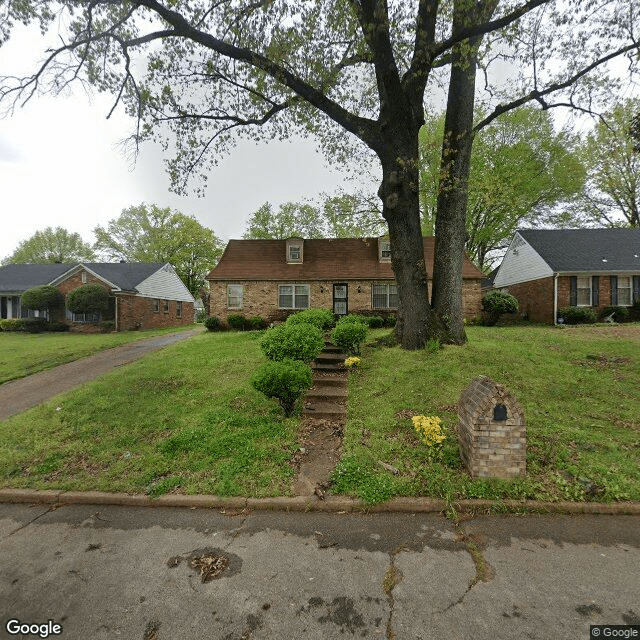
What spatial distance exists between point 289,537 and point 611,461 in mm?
4043

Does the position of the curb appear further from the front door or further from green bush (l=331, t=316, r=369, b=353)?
the front door

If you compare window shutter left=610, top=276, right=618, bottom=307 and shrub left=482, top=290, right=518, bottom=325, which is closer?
shrub left=482, top=290, right=518, bottom=325

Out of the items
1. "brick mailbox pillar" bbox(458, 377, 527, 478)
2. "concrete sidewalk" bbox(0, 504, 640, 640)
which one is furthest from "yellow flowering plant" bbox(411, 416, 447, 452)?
"concrete sidewalk" bbox(0, 504, 640, 640)

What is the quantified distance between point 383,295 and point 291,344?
39.9 ft

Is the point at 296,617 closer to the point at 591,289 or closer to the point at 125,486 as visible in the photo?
the point at 125,486

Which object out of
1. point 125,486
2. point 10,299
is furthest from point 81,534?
point 10,299

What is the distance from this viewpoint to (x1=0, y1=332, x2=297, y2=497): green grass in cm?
395

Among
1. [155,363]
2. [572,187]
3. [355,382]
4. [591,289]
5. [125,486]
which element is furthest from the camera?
[572,187]

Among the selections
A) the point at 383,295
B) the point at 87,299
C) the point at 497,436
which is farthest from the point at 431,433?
the point at 87,299

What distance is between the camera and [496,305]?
54.0 ft

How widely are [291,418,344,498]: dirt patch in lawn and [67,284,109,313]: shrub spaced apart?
68.7 feet

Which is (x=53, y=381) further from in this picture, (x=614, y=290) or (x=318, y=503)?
(x=614, y=290)

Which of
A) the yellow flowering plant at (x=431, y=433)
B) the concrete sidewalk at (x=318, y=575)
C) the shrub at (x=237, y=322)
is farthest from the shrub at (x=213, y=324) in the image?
the yellow flowering plant at (x=431, y=433)

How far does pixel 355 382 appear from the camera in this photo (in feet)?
22.5
